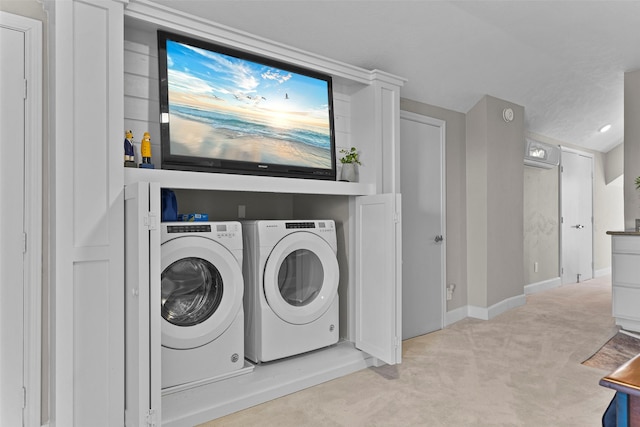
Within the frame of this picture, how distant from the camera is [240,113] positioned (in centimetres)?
248

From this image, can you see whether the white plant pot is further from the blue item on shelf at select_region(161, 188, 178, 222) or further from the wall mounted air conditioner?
the wall mounted air conditioner

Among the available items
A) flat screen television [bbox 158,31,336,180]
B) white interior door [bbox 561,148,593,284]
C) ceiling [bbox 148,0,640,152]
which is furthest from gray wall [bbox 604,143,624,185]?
flat screen television [bbox 158,31,336,180]

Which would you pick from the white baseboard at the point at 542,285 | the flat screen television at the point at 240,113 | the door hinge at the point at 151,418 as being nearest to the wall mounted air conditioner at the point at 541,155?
the white baseboard at the point at 542,285

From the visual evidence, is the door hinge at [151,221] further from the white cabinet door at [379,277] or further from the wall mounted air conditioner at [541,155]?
the wall mounted air conditioner at [541,155]

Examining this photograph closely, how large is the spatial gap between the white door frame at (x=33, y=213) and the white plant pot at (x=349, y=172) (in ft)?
5.83

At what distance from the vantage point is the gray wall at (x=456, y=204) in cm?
408

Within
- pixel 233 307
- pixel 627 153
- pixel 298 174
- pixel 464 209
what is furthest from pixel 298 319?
pixel 627 153

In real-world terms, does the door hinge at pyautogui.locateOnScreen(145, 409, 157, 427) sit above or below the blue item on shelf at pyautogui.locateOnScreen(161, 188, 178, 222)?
below

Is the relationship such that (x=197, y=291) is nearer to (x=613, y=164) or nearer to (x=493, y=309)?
(x=493, y=309)

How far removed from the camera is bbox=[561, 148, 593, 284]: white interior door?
608cm

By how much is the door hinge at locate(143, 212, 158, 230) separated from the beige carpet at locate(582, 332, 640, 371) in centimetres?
301

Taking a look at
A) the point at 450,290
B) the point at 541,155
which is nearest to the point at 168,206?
the point at 450,290

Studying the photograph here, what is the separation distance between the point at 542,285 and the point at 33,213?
5749mm

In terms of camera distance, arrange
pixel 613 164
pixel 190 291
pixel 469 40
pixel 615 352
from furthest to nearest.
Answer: pixel 613 164
pixel 469 40
pixel 615 352
pixel 190 291
